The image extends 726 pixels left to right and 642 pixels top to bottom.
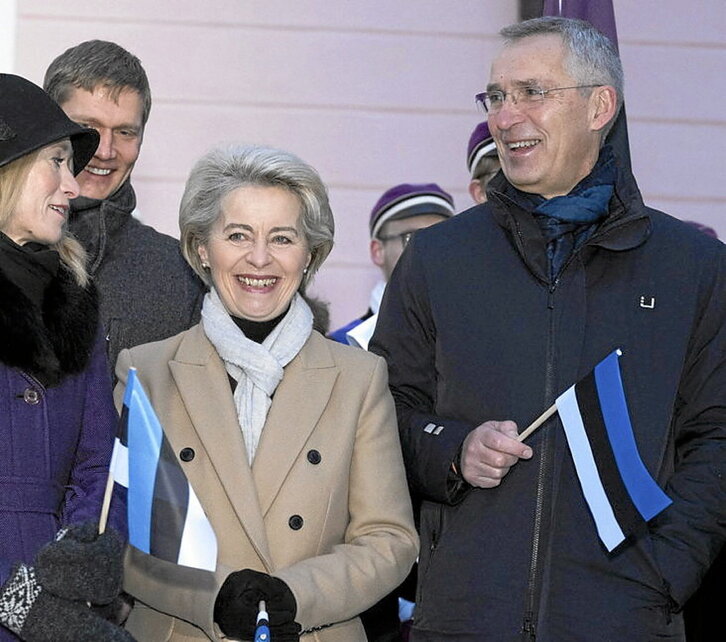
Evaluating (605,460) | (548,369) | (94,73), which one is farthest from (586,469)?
(94,73)

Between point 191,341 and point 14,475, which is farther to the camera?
point 191,341

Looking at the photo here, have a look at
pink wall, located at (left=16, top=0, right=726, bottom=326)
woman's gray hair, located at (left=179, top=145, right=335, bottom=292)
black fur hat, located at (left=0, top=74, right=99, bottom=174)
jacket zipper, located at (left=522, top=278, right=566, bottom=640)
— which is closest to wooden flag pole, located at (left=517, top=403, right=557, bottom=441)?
jacket zipper, located at (left=522, top=278, right=566, bottom=640)

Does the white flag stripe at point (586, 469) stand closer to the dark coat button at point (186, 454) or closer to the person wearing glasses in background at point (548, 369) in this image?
the person wearing glasses in background at point (548, 369)

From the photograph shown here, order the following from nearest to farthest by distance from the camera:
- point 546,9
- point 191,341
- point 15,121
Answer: point 15,121 → point 191,341 → point 546,9

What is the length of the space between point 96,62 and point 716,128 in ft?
13.3

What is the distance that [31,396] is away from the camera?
154 inches

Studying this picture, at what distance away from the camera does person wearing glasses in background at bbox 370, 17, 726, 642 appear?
13.8 ft

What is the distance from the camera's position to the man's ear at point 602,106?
15.5ft

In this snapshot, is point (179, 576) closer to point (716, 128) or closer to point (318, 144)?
point (318, 144)

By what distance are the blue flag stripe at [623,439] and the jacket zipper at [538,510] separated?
223 mm

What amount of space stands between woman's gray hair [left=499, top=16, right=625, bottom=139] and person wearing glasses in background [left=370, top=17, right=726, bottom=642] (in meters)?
0.01

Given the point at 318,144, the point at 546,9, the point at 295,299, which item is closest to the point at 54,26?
the point at 318,144

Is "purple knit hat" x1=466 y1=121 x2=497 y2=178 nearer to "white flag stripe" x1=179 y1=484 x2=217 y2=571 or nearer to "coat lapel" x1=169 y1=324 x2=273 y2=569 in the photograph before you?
"coat lapel" x1=169 y1=324 x2=273 y2=569

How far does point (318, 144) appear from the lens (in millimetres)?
7867
